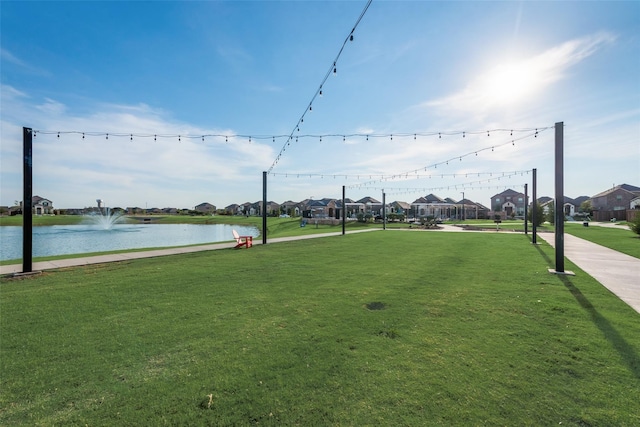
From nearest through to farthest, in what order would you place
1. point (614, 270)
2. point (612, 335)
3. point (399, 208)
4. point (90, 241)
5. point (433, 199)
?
point (612, 335) → point (614, 270) → point (90, 241) → point (399, 208) → point (433, 199)

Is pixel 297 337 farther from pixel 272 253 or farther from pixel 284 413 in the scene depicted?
pixel 272 253

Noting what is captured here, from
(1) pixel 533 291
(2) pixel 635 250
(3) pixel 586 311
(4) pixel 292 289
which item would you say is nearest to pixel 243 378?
(4) pixel 292 289

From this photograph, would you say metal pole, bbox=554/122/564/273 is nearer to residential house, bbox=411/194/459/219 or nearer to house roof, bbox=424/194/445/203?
residential house, bbox=411/194/459/219

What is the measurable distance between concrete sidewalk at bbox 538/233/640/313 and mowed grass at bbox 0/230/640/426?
48 centimetres

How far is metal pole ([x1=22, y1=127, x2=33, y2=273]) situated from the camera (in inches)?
334

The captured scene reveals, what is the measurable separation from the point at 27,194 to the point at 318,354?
9.75 metres

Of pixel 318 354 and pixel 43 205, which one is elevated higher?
pixel 43 205

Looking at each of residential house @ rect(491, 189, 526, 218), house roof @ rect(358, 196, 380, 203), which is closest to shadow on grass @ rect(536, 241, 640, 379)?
residential house @ rect(491, 189, 526, 218)

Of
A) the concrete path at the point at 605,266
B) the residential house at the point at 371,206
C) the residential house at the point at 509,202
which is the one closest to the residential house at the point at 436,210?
the residential house at the point at 371,206

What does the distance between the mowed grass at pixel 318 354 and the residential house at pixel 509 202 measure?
77.5 meters

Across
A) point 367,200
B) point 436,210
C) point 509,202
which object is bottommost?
point 436,210

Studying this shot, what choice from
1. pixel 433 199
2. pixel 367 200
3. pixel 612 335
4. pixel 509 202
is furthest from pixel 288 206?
pixel 612 335

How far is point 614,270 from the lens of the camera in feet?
29.6

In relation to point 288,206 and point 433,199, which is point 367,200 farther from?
point 288,206
